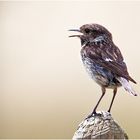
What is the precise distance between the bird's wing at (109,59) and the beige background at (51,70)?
2.94ft

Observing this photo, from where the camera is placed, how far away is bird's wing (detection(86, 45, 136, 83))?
1.48 m

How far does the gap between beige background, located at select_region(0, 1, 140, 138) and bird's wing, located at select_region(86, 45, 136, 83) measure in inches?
35.3

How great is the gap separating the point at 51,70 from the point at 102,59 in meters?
1.00

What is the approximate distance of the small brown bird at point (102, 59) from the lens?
1483mm

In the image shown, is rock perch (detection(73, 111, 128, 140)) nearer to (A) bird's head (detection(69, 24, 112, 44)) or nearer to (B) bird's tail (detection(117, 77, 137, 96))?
(B) bird's tail (detection(117, 77, 137, 96))

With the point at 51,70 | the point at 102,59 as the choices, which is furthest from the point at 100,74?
the point at 51,70

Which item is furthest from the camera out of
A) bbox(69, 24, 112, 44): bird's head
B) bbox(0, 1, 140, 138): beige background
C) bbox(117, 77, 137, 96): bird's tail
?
bbox(0, 1, 140, 138): beige background

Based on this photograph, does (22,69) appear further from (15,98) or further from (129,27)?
(129,27)

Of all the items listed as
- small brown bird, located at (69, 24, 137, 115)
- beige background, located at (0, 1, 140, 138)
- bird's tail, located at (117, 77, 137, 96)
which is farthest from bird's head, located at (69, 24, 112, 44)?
beige background, located at (0, 1, 140, 138)

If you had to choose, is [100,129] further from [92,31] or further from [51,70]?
[51,70]

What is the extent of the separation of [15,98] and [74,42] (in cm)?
41

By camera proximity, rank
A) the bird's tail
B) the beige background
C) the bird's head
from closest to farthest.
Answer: the bird's tail
the bird's head
the beige background

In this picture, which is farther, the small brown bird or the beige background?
the beige background

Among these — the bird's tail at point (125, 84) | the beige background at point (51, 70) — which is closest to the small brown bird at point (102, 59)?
the bird's tail at point (125, 84)
